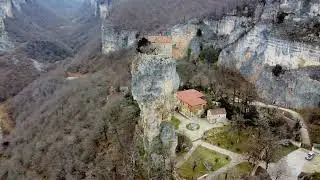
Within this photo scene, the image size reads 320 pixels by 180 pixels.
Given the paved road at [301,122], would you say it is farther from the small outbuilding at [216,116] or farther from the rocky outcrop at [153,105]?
the rocky outcrop at [153,105]

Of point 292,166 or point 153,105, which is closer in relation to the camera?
point 292,166

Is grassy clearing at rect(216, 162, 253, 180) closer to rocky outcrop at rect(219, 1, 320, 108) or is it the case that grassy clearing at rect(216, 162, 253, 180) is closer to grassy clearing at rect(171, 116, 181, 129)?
grassy clearing at rect(171, 116, 181, 129)

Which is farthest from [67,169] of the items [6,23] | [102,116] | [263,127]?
[6,23]

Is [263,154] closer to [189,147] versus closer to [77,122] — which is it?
[189,147]

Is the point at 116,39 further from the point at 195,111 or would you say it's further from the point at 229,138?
the point at 229,138

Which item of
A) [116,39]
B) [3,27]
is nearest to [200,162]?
[116,39]

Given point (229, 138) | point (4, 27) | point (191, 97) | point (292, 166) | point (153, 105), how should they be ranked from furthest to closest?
point (4, 27)
point (191, 97)
point (229, 138)
point (153, 105)
point (292, 166)

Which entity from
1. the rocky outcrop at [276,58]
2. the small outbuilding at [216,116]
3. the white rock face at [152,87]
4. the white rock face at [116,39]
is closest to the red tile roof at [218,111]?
the small outbuilding at [216,116]
